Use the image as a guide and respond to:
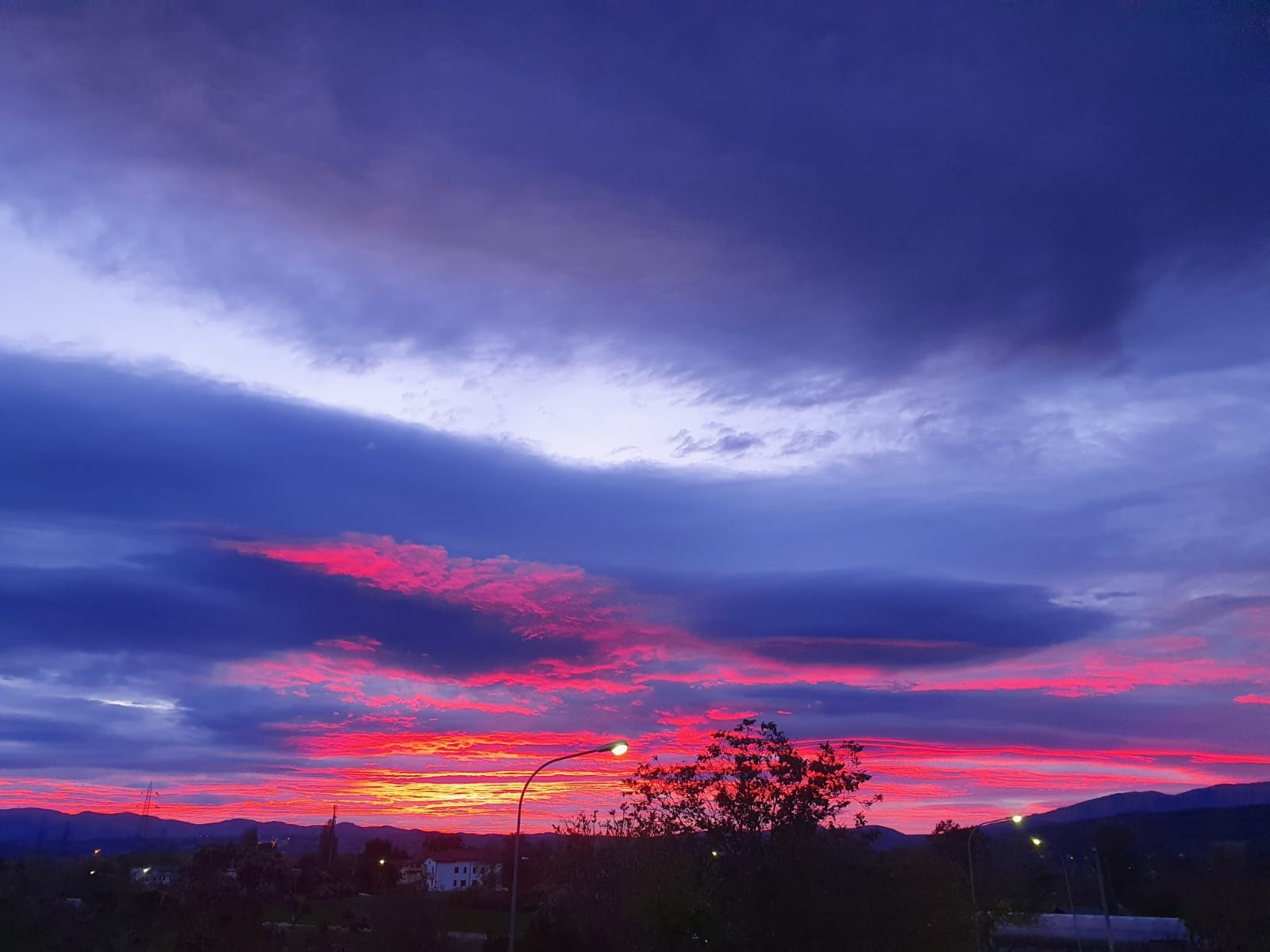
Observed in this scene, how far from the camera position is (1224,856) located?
106 meters

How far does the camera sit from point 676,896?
36062 millimetres

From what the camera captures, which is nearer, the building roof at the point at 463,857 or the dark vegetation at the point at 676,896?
the dark vegetation at the point at 676,896

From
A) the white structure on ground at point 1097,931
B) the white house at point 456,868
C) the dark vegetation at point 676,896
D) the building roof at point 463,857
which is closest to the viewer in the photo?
the dark vegetation at point 676,896

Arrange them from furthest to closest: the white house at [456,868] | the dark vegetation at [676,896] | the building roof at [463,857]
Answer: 1. the building roof at [463,857]
2. the white house at [456,868]
3. the dark vegetation at [676,896]

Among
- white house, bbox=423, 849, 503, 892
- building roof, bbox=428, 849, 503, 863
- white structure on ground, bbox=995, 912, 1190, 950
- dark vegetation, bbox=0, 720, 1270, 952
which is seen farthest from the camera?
building roof, bbox=428, 849, 503, 863

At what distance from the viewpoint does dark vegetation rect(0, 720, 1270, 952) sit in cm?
3747

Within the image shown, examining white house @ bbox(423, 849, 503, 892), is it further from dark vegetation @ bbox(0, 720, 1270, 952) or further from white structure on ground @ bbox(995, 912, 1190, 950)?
white structure on ground @ bbox(995, 912, 1190, 950)

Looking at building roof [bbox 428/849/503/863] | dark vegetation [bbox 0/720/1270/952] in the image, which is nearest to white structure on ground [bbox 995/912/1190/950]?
dark vegetation [bbox 0/720/1270/952]

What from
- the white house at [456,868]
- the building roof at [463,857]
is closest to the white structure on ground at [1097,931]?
the white house at [456,868]

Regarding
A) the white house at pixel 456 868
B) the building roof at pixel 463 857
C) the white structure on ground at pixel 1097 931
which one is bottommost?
the white structure on ground at pixel 1097 931

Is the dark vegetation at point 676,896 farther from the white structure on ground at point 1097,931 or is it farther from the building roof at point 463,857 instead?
the building roof at point 463,857

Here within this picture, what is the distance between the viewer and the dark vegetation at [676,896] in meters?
37.5

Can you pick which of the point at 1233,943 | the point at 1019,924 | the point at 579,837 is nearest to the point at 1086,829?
the point at 1019,924

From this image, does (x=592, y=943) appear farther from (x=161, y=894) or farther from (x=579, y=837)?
(x=161, y=894)
